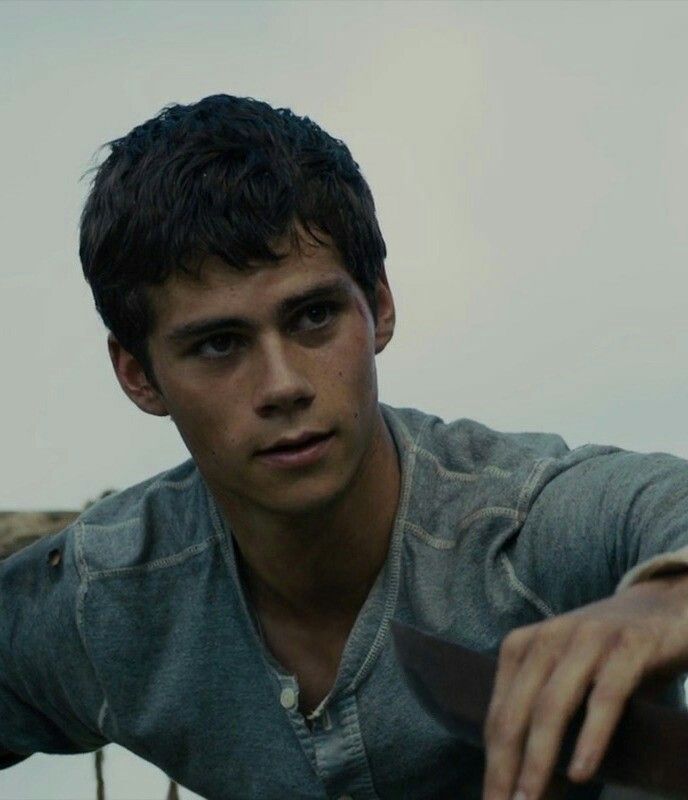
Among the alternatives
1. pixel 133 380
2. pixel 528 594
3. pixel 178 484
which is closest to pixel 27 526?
pixel 178 484

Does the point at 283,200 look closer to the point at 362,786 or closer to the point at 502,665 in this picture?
the point at 362,786

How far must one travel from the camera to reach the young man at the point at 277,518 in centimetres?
372

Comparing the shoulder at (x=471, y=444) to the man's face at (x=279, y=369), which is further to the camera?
the shoulder at (x=471, y=444)

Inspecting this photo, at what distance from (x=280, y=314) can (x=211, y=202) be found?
295 millimetres

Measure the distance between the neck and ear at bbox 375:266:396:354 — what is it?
0.16m

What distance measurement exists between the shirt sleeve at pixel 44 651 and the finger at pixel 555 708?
7.04 feet

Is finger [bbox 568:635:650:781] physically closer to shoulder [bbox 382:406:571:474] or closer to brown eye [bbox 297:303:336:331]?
brown eye [bbox 297:303:336:331]

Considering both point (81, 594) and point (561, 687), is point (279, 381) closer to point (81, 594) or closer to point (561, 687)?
point (81, 594)

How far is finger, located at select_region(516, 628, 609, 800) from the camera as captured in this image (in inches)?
93.2

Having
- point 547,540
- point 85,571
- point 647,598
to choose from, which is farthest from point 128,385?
point 647,598

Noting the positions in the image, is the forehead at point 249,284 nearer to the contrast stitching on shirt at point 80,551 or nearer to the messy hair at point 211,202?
the messy hair at point 211,202

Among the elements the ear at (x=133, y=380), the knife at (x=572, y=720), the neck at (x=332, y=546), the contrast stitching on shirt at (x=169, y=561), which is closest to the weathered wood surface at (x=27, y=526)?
the contrast stitching on shirt at (x=169, y=561)

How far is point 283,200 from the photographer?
12.6ft

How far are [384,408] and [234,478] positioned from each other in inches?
19.9
